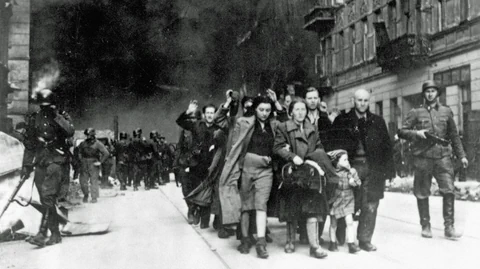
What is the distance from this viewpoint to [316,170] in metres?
6.45

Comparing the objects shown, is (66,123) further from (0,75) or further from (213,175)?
(0,75)

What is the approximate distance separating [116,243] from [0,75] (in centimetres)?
1498

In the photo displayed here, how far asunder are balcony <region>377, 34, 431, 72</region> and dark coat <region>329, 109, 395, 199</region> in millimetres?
17408

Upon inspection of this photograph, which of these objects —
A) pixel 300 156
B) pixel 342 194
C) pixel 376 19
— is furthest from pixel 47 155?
pixel 376 19

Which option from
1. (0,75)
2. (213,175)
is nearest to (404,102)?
(0,75)

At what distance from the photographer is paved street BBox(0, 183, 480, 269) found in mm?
6066

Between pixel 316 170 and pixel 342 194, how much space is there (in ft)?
2.08

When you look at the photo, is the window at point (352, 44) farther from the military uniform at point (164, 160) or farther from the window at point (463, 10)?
the military uniform at point (164, 160)

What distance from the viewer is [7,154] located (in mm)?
9961

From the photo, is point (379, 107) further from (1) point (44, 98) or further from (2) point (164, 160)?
(1) point (44, 98)

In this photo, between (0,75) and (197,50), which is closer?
(0,75)

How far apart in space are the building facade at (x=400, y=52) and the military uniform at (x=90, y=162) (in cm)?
1073

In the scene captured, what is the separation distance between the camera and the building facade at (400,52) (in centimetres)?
2000

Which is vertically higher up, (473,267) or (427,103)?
(427,103)
